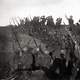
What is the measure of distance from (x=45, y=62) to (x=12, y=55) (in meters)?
2.36

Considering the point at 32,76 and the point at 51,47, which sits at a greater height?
the point at 51,47

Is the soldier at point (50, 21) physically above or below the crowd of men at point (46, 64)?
above

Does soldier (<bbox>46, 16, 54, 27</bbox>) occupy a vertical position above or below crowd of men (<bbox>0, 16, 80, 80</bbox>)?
above

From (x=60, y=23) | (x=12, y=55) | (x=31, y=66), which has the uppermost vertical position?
(x=60, y=23)

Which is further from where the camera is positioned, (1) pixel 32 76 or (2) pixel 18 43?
(2) pixel 18 43

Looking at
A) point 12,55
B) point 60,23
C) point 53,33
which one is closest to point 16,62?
point 12,55

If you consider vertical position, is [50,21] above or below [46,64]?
above

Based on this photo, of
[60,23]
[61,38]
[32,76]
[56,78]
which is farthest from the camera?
[60,23]

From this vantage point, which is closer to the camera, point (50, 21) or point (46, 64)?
point (46, 64)

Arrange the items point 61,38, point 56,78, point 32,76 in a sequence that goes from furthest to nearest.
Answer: point 61,38 → point 56,78 → point 32,76

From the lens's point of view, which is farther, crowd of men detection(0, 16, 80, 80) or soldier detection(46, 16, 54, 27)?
soldier detection(46, 16, 54, 27)

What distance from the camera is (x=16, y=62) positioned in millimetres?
12945

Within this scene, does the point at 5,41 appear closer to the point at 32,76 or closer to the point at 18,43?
the point at 18,43

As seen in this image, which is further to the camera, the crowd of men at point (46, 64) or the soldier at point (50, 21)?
the soldier at point (50, 21)
